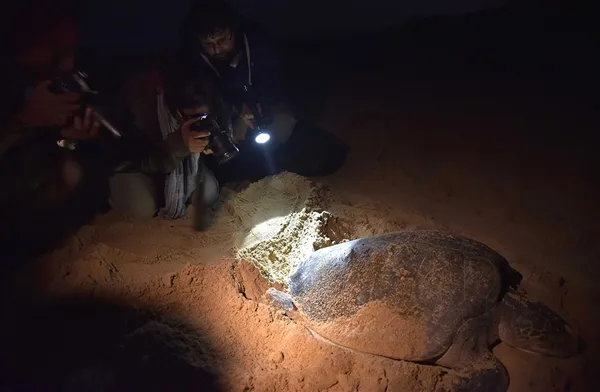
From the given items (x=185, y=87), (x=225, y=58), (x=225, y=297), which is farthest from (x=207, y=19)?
(x=225, y=297)

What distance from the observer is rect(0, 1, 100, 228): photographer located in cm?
177

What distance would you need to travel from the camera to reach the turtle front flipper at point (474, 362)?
4.46ft

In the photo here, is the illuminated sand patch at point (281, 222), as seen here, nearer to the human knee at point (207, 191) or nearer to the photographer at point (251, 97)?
the human knee at point (207, 191)

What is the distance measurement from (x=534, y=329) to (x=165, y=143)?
2.14 metres

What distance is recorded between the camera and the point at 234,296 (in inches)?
69.1

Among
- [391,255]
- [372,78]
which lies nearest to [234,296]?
[391,255]

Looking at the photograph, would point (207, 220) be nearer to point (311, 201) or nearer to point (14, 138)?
point (311, 201)

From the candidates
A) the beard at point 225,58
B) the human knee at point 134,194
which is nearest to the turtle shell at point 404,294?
the human knee at point 134,194

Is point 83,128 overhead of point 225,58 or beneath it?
beneath

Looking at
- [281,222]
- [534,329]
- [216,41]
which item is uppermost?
[216,41]

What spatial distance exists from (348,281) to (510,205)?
1401 millimetres

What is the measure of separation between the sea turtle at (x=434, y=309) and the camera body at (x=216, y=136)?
3.25ft

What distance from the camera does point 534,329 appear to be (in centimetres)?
146

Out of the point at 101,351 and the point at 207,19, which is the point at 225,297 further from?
the point at 207,19
